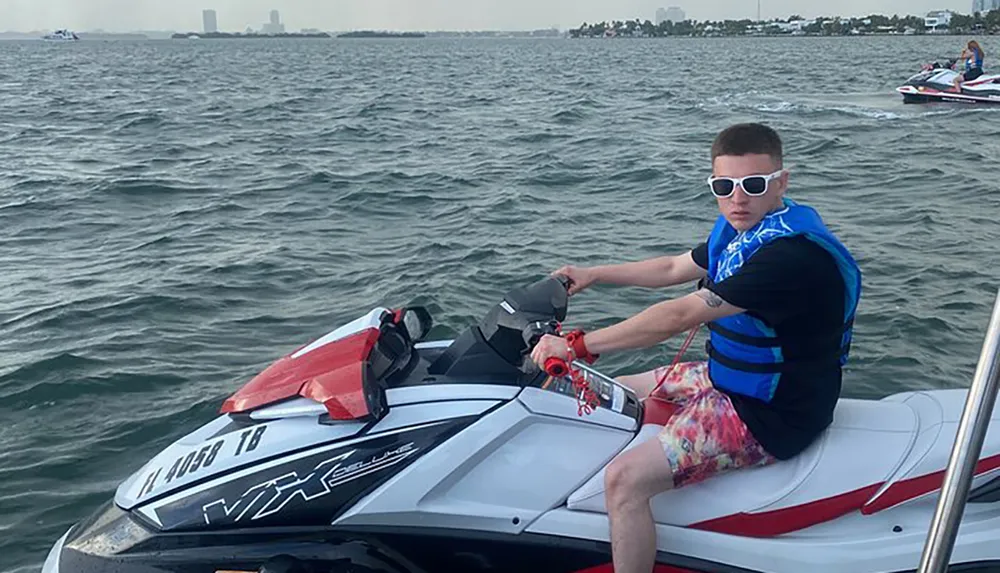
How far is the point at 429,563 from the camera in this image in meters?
2.85

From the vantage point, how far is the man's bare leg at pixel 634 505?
2729 millimetres

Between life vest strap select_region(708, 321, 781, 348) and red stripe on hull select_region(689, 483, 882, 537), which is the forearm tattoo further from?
red stripe on hull select_region(689, 483, 882, 537)

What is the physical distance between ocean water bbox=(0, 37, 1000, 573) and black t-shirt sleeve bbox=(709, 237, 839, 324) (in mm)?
3054

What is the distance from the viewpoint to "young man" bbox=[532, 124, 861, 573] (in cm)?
273

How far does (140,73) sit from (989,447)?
150 feet

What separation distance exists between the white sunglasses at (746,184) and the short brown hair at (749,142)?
0.22ft

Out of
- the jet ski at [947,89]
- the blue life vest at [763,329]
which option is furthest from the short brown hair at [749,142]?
the jet ski at [947,89]

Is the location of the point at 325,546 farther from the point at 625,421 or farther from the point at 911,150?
the point at 911,150

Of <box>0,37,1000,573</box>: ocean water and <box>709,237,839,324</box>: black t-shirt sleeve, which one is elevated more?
<box>709,237,839,324</box>: black t-shirt sleeve

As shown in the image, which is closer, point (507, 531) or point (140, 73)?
point (507, 531)

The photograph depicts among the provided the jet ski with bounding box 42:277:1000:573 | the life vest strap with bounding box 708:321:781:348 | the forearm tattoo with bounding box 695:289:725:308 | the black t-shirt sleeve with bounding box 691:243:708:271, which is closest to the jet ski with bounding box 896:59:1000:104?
the black t-shirt sleeve with bounding box 691:243:708:271

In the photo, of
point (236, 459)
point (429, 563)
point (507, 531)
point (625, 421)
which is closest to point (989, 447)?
point (625, 421)

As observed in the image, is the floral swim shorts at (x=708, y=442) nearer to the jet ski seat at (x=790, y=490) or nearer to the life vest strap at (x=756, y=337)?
the jet ski seat at (x=790, y=490)

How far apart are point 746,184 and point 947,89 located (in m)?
22.1
